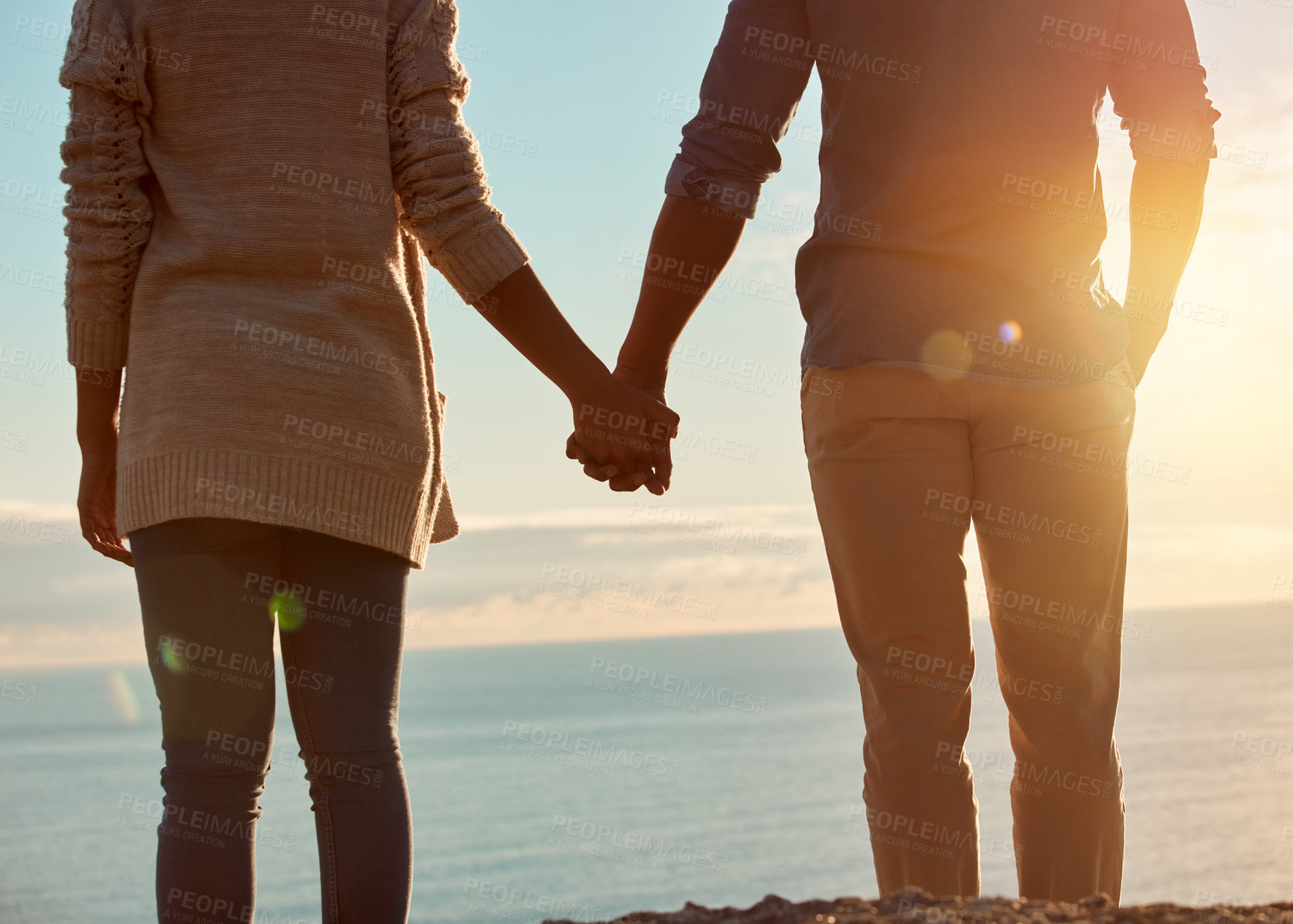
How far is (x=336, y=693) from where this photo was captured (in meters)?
1.72

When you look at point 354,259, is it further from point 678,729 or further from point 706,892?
point 678,729

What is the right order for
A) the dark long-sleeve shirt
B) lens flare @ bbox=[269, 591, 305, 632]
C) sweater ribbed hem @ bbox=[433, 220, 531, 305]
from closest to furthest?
lens flare @ bbox=[269, 591, 305, 632] → sweater ribbed hem @ bbox=[433, 220, 531, 305] → the dark long-sleeve shirt

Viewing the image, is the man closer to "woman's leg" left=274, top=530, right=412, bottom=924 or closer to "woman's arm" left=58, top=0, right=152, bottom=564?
"woman's leg" left=274, top=530, right=412, bottom=924

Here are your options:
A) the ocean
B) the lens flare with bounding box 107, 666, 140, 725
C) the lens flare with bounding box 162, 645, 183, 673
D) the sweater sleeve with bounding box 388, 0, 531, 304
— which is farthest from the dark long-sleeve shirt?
the lens flare with bounding box 107, 666, 140, 725

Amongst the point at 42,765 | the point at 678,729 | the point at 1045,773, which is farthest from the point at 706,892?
the point at 42,765

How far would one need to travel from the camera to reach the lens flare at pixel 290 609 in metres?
1.74

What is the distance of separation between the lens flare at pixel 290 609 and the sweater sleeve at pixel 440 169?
601 mm

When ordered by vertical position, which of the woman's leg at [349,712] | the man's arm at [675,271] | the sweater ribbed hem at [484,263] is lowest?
the woman's leg at [349,712]

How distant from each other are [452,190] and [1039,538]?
47.0 inches

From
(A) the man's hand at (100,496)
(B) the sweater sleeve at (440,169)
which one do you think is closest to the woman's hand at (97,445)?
(A) the man's hand at (100,496)

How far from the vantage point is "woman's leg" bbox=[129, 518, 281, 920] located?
161cm

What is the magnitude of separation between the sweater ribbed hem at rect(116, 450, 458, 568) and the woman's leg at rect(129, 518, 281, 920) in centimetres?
3

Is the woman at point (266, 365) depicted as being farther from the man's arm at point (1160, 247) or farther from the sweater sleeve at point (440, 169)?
the man's arm at point (1160, 247)

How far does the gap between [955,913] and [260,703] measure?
1.05 meters
